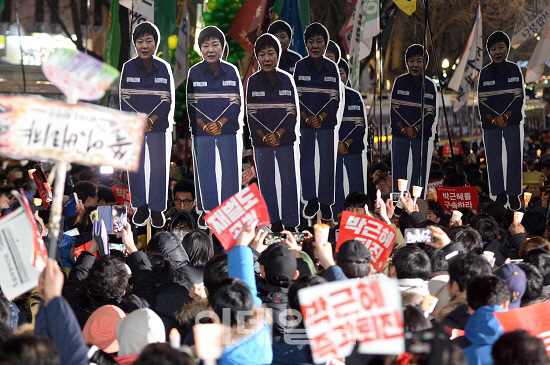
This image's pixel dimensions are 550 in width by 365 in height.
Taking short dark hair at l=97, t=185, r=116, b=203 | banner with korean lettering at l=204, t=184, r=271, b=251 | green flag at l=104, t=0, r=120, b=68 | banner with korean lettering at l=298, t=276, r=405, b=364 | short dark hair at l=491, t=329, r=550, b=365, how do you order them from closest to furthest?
short dark hair at l=491, t=329, r=550, b=365
banner with korean lettering at l=298, t=276, r=405, b=364
banner with korean lettering at l=204, t=184, r=271, b=251
short dark hair at l=97, t=185, r=116, b=203
green flag at l=104, t=0, r=120, b=68

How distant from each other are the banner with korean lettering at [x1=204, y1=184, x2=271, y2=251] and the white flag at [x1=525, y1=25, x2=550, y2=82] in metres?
9.38

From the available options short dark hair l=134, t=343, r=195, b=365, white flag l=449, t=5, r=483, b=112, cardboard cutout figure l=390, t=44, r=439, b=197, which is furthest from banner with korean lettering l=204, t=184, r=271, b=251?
white flag l=449, t=5, r=483, b=112

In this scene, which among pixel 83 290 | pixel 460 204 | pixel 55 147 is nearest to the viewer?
pixel 55 147

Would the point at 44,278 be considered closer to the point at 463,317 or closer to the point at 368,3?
the point at 463,317

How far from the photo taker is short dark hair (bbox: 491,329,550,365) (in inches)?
154

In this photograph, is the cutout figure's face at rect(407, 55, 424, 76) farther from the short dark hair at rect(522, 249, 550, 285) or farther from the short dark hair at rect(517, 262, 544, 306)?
the short dark hair at rect(517, 262, 544, 306)

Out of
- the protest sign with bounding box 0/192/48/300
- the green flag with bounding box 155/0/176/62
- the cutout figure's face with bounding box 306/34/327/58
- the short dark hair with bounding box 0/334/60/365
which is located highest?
the green flag with bounding box 155/0/176/62

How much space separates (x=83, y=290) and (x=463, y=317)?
8.62 feet

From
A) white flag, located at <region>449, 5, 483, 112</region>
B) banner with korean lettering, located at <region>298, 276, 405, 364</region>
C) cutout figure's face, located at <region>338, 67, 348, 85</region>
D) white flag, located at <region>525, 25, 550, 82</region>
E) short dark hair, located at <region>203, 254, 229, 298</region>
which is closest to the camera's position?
banner with korean lettering, located at <region>298, 276, 405, 364</region>

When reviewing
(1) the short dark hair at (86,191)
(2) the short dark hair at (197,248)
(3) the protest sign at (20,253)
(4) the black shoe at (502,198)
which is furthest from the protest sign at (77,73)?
(4) the black shoe at (502,198)

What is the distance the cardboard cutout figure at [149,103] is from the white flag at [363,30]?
4.93 m

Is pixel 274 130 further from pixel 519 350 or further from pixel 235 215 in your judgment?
pixel 519 350

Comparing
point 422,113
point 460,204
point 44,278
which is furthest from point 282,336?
point 422,113

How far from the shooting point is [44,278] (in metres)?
4.24
